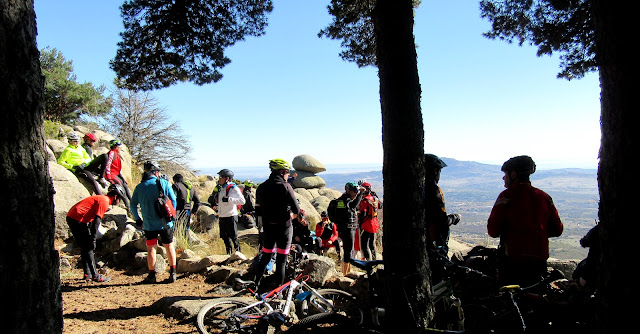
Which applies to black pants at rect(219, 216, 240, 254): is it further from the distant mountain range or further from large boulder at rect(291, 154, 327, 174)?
the distant mountain range

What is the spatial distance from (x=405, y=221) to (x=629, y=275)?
184 centimetres

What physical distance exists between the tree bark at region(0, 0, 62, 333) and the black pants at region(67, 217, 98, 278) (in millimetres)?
4515

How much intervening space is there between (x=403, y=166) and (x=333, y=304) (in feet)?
7.76

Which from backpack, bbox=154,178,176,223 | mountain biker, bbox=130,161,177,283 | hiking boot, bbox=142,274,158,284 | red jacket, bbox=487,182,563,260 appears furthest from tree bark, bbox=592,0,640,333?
hiking boot, bbox=142,274,158,284

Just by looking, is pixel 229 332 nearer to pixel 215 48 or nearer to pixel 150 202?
pixel 150 202

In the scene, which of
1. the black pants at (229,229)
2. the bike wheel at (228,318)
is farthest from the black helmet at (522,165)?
the black pants at (229,229)

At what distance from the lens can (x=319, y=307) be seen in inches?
177

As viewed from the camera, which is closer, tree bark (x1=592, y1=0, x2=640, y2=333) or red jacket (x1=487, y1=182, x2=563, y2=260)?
tree bark (x1=592, y1=0, x2=640, y2=333)

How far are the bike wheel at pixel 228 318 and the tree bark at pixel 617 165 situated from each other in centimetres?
324

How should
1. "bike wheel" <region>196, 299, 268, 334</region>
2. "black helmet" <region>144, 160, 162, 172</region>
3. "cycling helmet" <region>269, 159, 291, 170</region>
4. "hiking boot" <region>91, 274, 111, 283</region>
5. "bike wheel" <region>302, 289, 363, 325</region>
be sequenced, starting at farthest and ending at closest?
1. "hiking boot" <region>91, 274, 111, 283</region>
2. "black helmet" <region>144, 160, 162, 172</region>
3. "cycling helmet" <region>269, 159, 291, 170</region>
4. "bike wheel" <region>302, 289, 363, 325</region>
5. "bike wheel" <region>196, 299, 268, 334</region>

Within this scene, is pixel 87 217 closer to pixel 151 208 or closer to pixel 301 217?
pixel 151 208

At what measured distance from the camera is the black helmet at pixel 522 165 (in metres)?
3.75

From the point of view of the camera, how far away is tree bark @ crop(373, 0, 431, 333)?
3.33m

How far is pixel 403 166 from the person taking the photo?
333 cm
